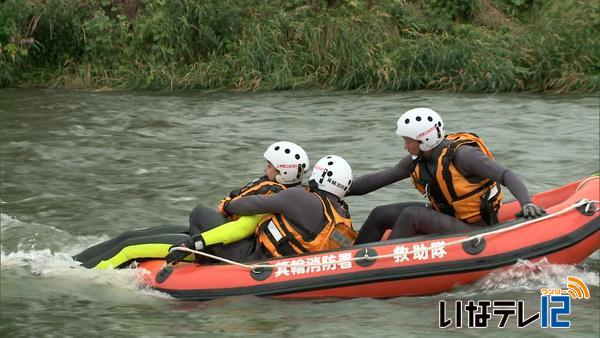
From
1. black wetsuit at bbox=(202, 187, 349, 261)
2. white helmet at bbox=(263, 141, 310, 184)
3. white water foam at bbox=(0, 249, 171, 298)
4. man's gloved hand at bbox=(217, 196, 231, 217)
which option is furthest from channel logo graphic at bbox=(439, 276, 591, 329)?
white water foam at bbox=(0, 249, 171, 298)

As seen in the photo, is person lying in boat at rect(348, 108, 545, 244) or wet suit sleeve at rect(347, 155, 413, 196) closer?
person lying in boat at rect(348, 108, 545, 244)

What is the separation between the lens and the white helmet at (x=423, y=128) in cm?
677

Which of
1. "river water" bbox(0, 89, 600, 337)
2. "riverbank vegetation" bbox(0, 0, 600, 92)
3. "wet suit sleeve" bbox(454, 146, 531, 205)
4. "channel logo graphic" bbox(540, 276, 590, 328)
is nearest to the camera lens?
"channel logo graphic" bbox(540, 276, 590, 328)

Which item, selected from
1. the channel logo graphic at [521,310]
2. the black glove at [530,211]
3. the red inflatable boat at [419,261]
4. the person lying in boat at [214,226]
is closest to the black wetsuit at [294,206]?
the person lying in boat at [214,226]

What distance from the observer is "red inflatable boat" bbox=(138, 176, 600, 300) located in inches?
261

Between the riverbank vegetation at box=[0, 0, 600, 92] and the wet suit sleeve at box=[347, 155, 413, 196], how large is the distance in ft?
24.6

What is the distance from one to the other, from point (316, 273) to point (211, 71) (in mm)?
9561

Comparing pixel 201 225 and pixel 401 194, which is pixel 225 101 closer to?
pixel 401 194

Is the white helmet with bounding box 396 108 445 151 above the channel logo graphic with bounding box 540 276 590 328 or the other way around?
above

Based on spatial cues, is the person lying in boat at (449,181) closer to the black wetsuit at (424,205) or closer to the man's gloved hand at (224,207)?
the black wetsuit at (424,205)

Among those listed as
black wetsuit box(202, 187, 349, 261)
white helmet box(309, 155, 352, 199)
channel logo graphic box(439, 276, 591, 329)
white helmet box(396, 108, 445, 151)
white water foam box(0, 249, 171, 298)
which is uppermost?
white helmet box(396, 108, 445, 151)

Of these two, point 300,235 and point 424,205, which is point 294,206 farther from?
point 424,205

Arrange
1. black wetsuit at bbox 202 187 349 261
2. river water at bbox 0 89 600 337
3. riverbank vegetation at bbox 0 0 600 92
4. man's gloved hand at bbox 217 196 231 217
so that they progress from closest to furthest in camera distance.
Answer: river water at bbox 0 89 600 337 < black wetsuit at bbox 202 187 349 261 < man's gloved hand at bbox 217 196 231 217 < riverbank vegetation at bbox 0 0 600 92

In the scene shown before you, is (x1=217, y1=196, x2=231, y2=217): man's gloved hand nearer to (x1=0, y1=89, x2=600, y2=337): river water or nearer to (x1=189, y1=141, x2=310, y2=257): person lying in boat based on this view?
(x1=189, y1=141, x2=310, y2=257): person lying in boat
